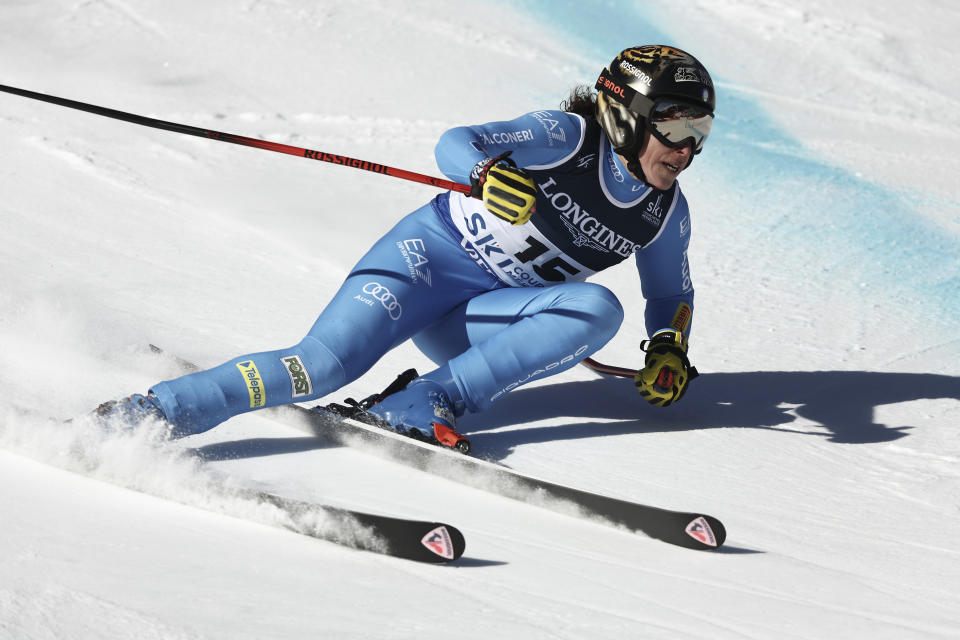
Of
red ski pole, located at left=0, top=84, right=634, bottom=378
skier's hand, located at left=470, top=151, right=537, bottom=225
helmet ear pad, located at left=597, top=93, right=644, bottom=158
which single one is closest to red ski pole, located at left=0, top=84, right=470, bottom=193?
red ski pole, located at left=0, top=84, right=634, bottom=378

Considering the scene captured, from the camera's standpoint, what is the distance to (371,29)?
7277 millimetres

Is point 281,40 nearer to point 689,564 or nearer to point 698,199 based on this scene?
point 698,199

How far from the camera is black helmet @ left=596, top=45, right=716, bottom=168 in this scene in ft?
9.45

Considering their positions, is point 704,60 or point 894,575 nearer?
point 894,575

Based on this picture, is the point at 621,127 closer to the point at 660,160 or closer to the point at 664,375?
the point at 660,160

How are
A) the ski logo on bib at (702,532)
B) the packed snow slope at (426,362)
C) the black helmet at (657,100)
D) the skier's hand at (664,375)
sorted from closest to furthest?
the packed snow slope at (426,362), the ski logo on bib at (702,532), the black helmet at (657,100), the skier's hand at (664,375)

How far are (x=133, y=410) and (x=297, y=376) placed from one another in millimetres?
408

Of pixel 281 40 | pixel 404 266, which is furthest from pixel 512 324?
pixel 281 40

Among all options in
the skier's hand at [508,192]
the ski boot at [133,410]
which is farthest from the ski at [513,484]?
the skier's hand at [508,192]

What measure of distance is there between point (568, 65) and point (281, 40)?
6.05 feet

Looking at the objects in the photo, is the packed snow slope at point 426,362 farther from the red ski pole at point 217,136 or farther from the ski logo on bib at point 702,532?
the red ski pole at point 217,136

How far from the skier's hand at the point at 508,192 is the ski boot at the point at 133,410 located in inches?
35.7

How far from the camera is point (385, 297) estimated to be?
118 inches

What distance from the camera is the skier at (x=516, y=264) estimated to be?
2.74m
